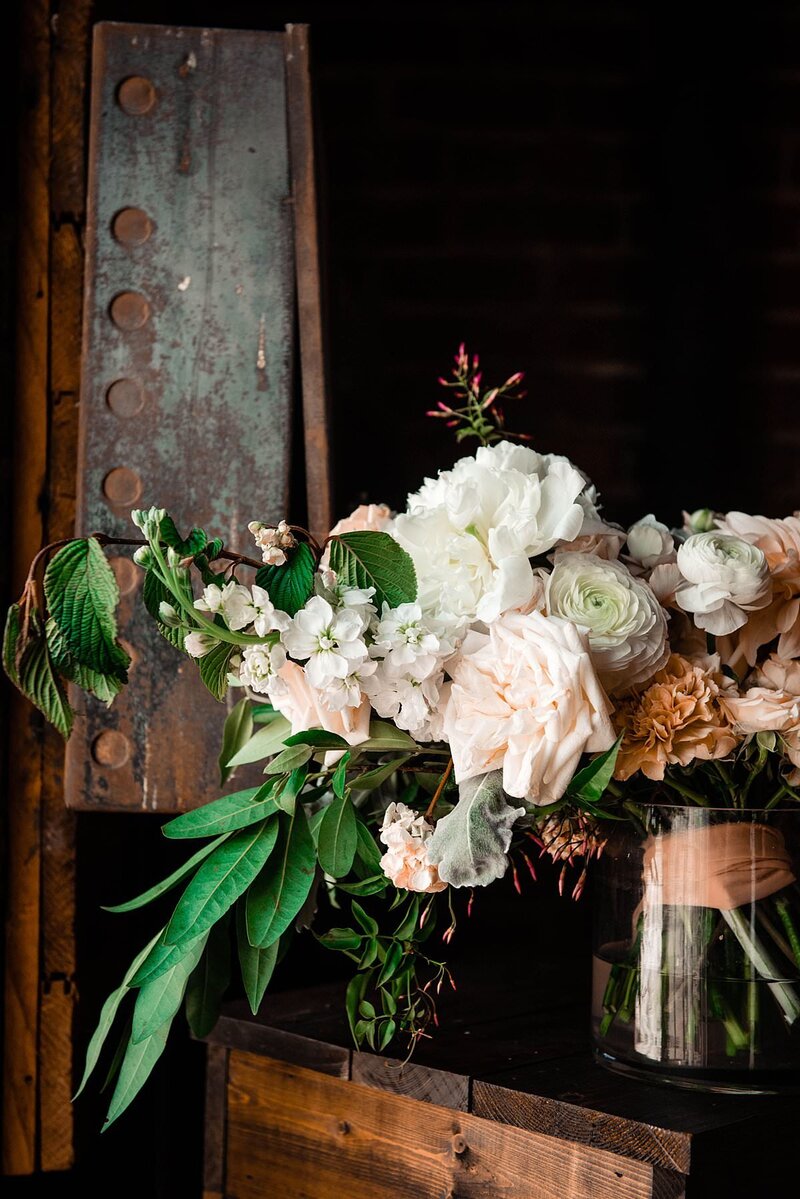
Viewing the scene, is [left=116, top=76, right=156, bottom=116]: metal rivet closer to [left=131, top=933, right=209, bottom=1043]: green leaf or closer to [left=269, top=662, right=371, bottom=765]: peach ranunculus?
[left=269, top=662, right=371, bottom=765]: peach ranunculus

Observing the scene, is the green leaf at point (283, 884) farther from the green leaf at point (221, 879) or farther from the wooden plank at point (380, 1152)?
the wooden plank at point (380, 1152)

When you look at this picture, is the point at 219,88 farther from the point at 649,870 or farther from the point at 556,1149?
the point at 556,1149

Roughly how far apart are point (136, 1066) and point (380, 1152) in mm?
240

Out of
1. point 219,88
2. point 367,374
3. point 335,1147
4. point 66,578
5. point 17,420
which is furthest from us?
point 367,374

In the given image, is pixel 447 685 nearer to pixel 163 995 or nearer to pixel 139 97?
pixel 163 995

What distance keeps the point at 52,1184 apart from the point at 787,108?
66.4 inches

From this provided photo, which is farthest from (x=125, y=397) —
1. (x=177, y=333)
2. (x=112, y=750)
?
(x=112, y=750)

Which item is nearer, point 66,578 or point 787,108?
point 66,578

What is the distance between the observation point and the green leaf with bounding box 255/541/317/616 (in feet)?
2.76

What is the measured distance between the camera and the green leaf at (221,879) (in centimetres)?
87

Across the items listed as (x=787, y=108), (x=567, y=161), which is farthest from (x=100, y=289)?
(x=787, y=108)

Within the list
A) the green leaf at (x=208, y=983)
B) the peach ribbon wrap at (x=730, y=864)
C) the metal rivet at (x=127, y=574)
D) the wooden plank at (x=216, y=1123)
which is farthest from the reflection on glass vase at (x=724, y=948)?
the metal rivet at (x=127, y=574)

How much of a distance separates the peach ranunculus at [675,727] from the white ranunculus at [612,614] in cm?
2

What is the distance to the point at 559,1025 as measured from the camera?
1.12 meters
